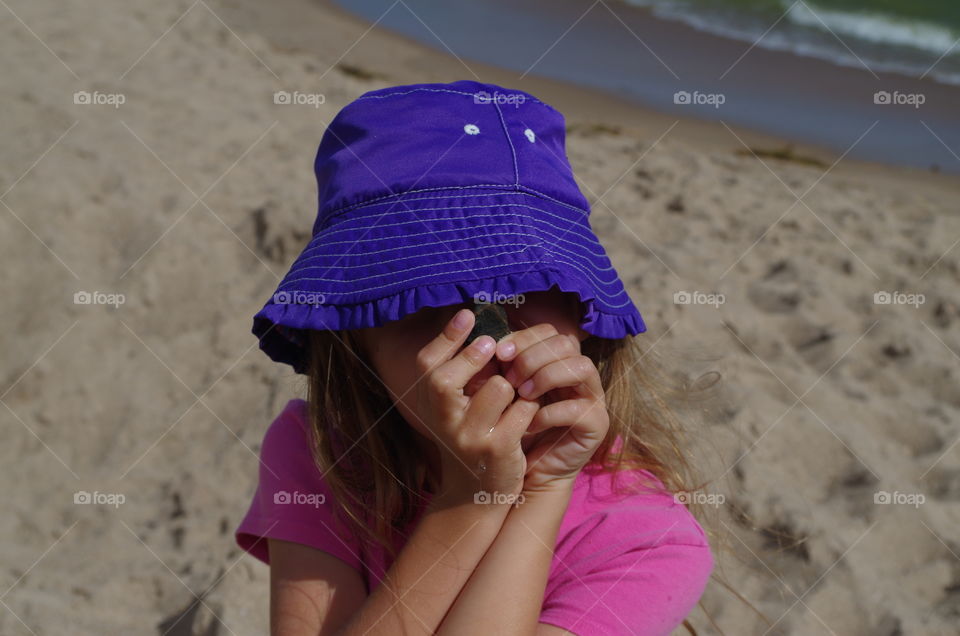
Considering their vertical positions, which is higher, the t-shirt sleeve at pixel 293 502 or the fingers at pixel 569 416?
the fingers at pixel 569 416

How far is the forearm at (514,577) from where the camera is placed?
1467 millimetres

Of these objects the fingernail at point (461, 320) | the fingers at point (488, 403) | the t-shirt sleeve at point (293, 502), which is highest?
the fingernail at point (461, 320)

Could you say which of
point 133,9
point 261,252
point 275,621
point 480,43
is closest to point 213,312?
point 261,252

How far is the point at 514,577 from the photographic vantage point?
4.90ft

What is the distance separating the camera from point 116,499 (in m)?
2.83

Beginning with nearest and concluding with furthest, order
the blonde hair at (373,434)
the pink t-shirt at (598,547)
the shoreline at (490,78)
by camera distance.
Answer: the pink t-shirt at (598,547) → the blonde hair at (373,434) → the shoreline at (490,78)

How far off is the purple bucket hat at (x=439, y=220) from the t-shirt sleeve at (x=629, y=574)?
367 mm

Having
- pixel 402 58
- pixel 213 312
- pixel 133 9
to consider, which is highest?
pixel 133 9

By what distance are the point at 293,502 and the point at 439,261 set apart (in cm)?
63

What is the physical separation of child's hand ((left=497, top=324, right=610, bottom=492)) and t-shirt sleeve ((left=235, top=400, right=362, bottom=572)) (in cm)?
43

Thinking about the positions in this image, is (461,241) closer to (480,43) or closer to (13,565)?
(13,565)

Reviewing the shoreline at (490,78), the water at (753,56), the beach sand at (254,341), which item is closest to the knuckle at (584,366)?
the beach sand at (254,341)

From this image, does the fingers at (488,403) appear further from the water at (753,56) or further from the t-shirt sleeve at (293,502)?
the water at (753,56)

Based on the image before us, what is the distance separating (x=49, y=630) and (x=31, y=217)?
197 centimetres
